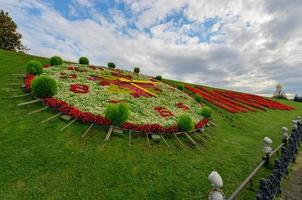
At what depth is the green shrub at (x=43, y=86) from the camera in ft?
35.8

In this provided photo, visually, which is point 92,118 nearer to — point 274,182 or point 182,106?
point 274,182

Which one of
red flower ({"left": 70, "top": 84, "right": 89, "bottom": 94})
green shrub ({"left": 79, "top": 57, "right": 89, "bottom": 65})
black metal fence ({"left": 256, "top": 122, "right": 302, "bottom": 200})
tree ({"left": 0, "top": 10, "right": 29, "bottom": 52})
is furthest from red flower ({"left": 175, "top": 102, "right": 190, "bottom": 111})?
tree ({"left": 0, "top": 10, "right": 29, "bottom": 52})

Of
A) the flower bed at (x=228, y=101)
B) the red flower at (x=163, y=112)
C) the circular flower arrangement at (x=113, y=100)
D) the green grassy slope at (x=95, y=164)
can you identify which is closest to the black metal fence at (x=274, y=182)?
the green grassy slope at (x=95, y=164)

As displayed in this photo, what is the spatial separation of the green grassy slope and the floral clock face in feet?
5.73

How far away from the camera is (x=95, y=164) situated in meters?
7.59

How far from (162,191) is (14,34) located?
44565mm

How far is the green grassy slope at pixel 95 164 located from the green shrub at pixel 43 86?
0.64m

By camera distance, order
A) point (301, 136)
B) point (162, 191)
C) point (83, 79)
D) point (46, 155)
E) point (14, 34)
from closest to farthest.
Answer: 1. point (162, 191)
2. point (46, 155)
3. point (301, 136)
4. point (83, 79)
5. point (14, 34)

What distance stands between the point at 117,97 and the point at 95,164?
7216 mm

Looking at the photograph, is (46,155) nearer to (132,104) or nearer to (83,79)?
(132,104)

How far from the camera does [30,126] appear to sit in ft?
30.2

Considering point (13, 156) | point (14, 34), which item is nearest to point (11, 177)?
point (13, 156)

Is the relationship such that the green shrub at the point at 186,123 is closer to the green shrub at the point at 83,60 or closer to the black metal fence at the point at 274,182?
the black metal fence at the point at 274,182

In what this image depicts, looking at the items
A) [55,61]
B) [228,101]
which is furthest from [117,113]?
[228,101]
